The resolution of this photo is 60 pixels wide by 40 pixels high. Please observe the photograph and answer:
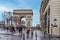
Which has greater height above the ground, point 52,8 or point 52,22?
point 52,8

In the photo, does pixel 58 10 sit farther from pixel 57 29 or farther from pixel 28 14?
pixel 28 14

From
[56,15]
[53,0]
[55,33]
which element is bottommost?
[55,33]

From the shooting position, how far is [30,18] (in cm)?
9494

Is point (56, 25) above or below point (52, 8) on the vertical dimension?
below

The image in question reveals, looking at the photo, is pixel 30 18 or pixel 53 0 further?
pixel 30 18

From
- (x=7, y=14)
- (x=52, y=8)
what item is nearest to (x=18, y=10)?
(x=7, y=14)

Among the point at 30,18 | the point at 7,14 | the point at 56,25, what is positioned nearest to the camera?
the point at 56,25

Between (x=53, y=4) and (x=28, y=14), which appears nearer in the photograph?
(x=53, y=4)

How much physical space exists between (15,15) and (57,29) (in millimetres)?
56104

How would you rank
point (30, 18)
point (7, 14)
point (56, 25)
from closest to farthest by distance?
point (56, 25)
point (7, 14)
point (30, 18)

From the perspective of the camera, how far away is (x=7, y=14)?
79.4 meters

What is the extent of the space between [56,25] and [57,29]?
0.83m

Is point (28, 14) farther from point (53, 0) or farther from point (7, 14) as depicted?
point (53, 0)

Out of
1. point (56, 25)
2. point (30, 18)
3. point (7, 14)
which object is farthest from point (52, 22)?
point (30, 18)
